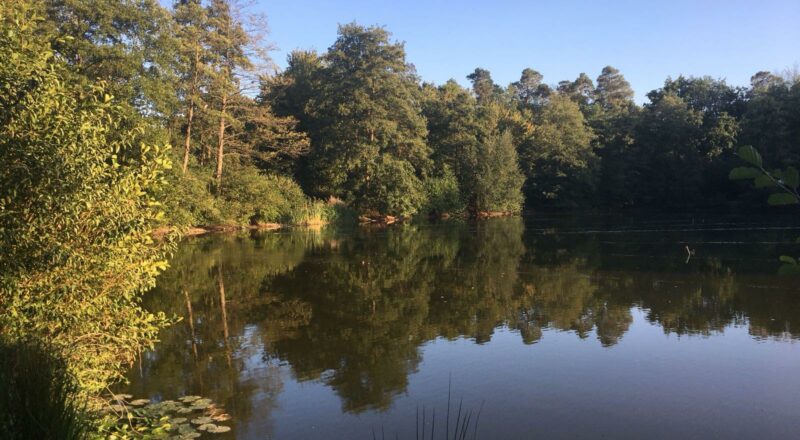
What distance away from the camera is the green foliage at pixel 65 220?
5.36 m

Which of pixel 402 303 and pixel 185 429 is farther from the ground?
pixel 402 303

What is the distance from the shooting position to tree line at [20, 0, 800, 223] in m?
30.0

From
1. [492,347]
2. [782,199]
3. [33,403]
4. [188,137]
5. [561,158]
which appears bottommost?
[492,347]

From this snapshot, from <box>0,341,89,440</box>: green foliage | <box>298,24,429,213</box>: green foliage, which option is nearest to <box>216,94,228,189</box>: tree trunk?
<box>298,24,429,213</box>: green foliage

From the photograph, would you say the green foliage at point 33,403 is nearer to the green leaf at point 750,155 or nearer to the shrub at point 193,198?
the green leaf at point 750,155

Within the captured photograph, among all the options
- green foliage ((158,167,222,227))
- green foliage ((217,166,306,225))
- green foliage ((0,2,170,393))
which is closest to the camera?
green foliage ((0,2,170,393))

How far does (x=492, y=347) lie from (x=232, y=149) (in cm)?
3267

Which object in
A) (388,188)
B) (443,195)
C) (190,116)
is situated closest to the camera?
(190,116)

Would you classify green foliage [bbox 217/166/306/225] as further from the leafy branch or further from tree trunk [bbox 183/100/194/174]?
the leafy branch

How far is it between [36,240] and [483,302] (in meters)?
9.58

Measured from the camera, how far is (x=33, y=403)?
324 cm

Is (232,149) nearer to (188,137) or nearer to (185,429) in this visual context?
(188,137)

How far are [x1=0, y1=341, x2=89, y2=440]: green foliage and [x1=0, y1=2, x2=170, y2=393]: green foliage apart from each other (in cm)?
166

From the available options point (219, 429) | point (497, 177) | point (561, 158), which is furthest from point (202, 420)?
point (561, 158)
